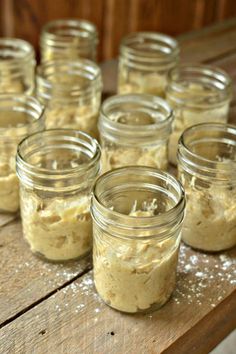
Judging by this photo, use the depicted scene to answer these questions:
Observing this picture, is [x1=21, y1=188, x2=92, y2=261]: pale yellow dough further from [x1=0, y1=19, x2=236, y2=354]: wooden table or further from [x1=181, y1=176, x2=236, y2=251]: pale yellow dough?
[x1=181, y1=176, x2=236, y2=251]: pale yellow dough

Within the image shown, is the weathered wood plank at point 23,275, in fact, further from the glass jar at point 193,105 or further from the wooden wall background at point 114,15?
the wooden wall background at point 114,15

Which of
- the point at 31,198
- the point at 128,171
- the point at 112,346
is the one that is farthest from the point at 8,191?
the point at 112,346

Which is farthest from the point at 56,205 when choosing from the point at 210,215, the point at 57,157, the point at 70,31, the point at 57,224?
the point at 70,31

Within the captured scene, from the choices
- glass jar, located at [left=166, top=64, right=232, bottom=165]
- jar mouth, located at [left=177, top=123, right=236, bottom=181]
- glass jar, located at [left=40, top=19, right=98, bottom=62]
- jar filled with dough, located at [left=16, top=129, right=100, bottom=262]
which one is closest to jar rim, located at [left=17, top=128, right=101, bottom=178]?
jar filled with dough, located at [left=16, top=129, right=100, bottom=262]

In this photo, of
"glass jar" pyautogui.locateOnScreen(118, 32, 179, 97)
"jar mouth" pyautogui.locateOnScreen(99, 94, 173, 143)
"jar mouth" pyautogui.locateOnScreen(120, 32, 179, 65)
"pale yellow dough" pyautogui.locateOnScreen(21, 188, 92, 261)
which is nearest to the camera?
"pale yellow dough" pyautogui.locateOnScreen(21, 188, 92, 261)

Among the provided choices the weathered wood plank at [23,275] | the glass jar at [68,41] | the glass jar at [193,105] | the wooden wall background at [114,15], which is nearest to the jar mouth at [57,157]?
the weathered wood plank at [23,275]

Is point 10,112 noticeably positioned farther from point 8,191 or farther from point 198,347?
point 198,347

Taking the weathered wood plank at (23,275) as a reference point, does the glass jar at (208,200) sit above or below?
above

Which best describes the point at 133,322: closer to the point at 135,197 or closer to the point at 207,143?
the point at 135,197
